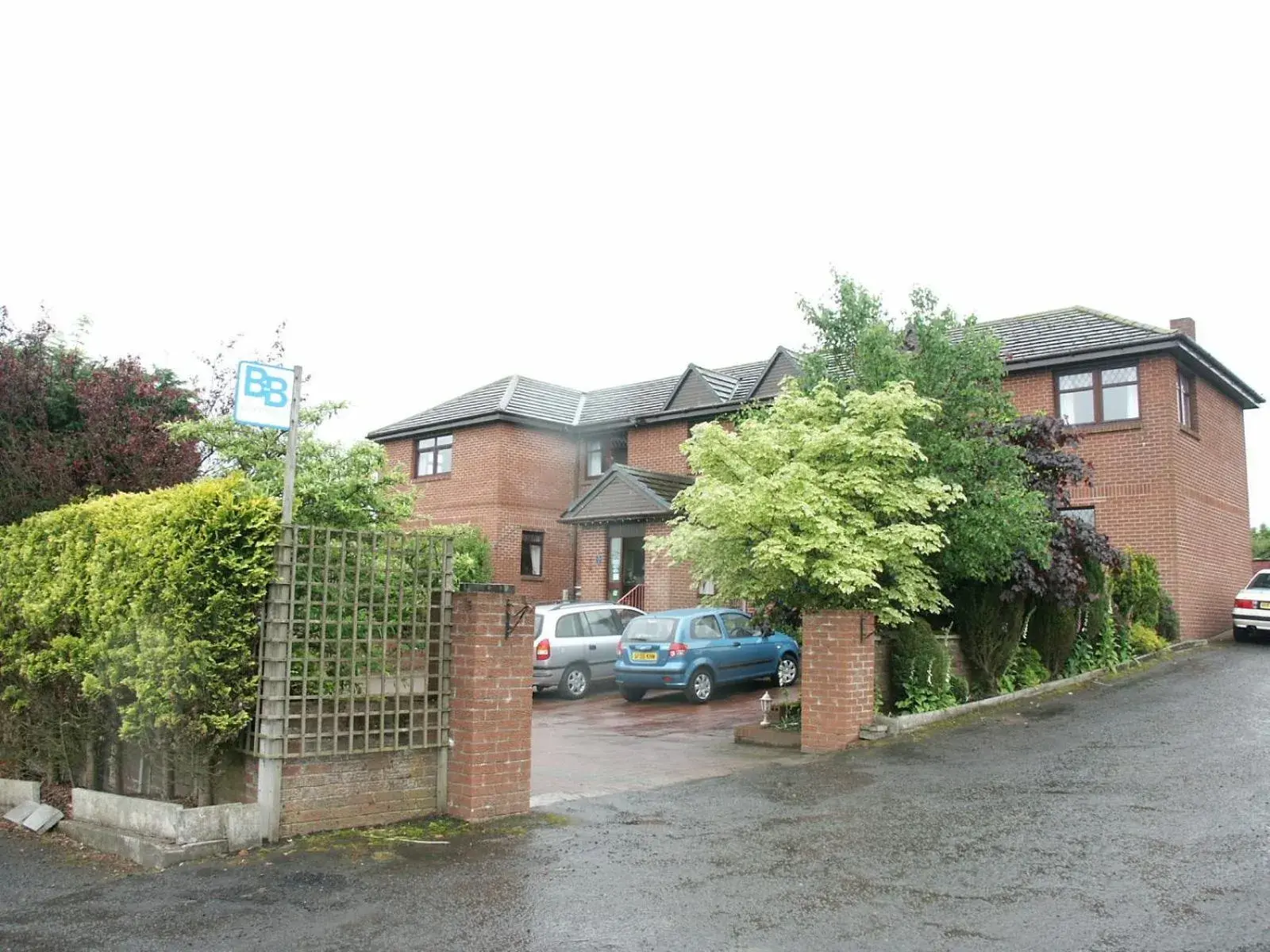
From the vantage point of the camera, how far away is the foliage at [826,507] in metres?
11.7

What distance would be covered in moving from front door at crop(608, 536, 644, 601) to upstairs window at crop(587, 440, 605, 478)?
4.46 m

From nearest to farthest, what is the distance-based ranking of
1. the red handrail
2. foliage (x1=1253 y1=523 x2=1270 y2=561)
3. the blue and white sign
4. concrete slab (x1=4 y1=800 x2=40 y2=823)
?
the blue and white sign, concrete slab (x1=4 y1=800 x2=40 y2=823), the red handrail, foliage (x1=1253 y1=523 x2=1270 y2=561)

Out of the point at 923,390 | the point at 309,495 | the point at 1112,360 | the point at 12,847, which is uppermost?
the point at 1112,360

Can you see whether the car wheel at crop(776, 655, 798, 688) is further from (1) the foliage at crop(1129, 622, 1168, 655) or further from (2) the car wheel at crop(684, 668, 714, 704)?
(1) the foliage at crop(1129, 622, 1168, 655)

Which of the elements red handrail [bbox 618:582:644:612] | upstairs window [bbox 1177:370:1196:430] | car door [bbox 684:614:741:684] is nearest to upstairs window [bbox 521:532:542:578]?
red handrail [bbox 618:582:644:612]

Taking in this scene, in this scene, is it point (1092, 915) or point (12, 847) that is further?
point (12, 847)

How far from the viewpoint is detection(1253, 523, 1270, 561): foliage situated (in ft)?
140

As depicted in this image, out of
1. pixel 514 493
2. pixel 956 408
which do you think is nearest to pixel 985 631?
pixel 956 408

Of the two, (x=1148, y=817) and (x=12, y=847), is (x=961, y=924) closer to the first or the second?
(x=1148, y=817)

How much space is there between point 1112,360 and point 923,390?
8854 millimetres

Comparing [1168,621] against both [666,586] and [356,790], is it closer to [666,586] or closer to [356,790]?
[666,586]

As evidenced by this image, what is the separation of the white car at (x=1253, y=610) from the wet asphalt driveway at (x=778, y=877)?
37.3 feet

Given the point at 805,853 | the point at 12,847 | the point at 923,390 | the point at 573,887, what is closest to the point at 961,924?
the point at 805,853

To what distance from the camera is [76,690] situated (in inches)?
331
